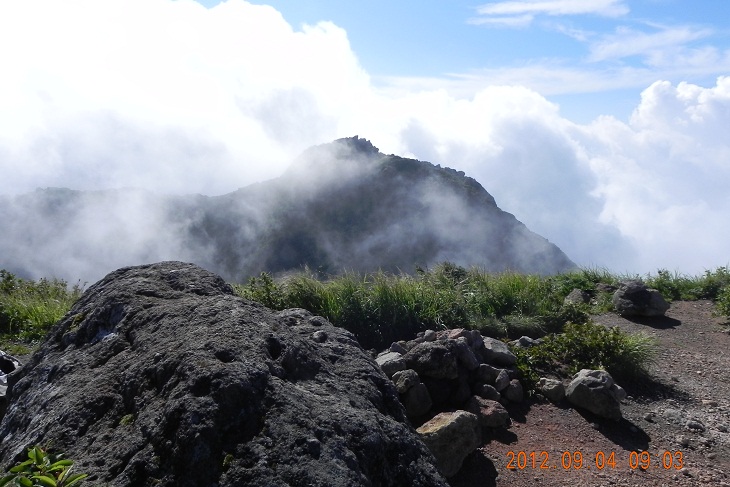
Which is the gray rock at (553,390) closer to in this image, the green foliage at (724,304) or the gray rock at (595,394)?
the gray rock at (595,394)

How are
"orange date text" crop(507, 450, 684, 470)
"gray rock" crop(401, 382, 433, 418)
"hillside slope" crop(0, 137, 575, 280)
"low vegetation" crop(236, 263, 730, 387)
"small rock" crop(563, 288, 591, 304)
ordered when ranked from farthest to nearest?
"hillside slope" crop(0, 137, 575, 280)
"small rock" crop(563, 288, 591, 304)
"low vegetation" crop(236, 263, 730, 387)
"gray rock" crop(401, 382, 433, 418)
"orange date text" crop(507, 450, 684, 470)

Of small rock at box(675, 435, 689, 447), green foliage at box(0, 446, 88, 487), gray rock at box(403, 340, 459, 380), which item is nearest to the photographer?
green foliage at box(0, 446, 88, 487)

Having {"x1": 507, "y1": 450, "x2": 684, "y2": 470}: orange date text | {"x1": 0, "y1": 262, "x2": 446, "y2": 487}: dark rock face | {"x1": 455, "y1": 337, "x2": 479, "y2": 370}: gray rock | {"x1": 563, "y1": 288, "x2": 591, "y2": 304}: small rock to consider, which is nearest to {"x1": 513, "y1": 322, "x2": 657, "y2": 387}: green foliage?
{"x1": 455, "y1": 337, "x2": 479, "y2": 370}: gray rock

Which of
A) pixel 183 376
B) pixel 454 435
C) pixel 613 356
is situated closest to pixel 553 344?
pixel 613 356

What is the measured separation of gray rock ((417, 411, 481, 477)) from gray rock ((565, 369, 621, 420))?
1.82m

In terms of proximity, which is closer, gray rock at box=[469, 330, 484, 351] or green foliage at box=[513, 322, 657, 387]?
gray rock at box=[469, 330, 484, 351]

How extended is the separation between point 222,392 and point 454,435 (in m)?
2.92

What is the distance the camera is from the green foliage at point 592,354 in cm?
784

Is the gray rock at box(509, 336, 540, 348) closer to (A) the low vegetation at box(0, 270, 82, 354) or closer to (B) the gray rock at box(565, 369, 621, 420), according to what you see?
(B) the gray rock at box(565, 369, 621, 420)

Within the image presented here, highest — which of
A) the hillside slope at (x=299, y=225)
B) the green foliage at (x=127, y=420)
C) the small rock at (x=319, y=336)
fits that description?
the small rock at (x=319, y=336)

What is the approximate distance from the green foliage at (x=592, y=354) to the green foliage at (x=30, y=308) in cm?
636

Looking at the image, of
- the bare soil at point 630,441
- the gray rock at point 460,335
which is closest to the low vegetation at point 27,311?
the gray rock at point 460,335

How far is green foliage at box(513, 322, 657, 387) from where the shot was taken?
7.84m

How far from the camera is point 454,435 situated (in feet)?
17.7
